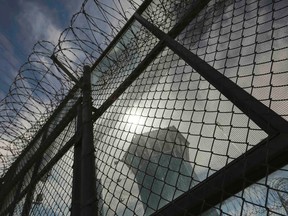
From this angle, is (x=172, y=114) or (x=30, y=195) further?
(x=30, y=195)

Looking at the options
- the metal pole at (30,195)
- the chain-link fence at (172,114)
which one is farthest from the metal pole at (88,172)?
the metal pole at (30,195)

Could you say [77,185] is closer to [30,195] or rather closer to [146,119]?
[146,119]

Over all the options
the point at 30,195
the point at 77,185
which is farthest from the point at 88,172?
the point at 30,195

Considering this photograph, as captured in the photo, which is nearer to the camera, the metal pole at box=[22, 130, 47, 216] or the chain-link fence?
the chain-link fence

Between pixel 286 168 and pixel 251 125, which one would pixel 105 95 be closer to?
pixel 251 125

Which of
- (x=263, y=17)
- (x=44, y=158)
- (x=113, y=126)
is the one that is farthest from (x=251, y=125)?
(x=44, y=158)

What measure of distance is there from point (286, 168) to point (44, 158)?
3.37 m

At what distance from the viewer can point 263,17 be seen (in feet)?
5.84

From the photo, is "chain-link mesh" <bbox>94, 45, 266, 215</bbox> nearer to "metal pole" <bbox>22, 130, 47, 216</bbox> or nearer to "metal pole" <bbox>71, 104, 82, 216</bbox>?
"metal pole" <bbox>71, 104, 82, 216</bbox>

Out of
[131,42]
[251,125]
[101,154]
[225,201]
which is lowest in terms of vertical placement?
[225,201]

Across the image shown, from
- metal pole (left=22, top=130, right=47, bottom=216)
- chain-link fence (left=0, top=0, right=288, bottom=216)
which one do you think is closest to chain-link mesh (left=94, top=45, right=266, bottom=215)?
chain-link fence (left=0, top=0, right=288, bottom=216)

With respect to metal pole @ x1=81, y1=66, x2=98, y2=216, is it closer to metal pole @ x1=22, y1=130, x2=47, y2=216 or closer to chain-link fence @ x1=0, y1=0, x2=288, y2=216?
chain-link fence @ x1=0, y1=0, x2=288, y2=216

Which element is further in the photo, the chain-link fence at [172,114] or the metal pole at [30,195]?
the metal pole at [30,195]

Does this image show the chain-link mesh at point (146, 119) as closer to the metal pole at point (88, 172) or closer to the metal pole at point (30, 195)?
the metal pole at point (88, 172)
